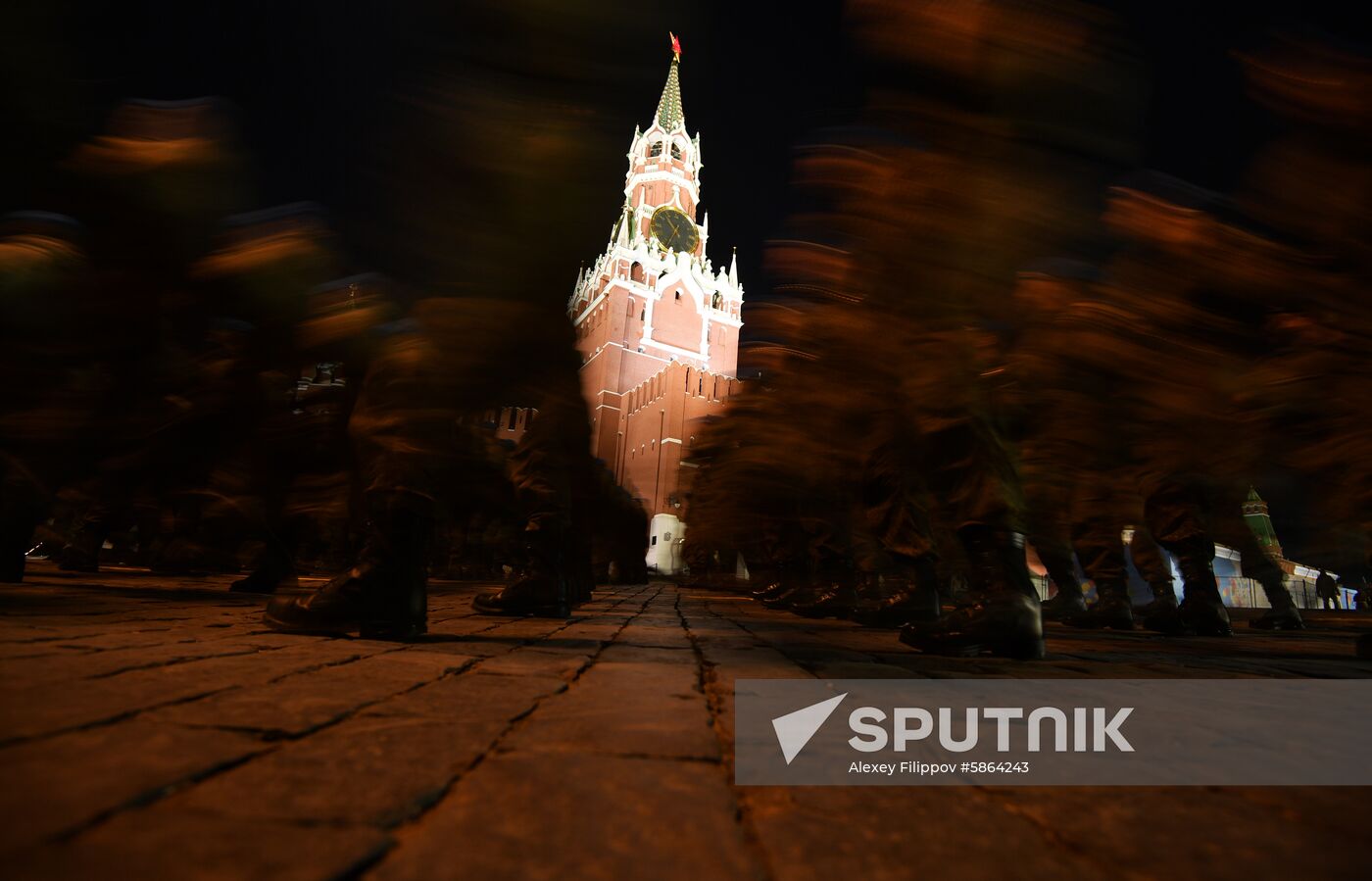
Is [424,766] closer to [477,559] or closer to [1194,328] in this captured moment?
[1194,328]

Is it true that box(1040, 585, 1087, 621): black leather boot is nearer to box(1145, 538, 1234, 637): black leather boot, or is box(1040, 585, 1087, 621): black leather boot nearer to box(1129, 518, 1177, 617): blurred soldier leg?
box(1129, 518, 1177, 617): blurred soldier leg

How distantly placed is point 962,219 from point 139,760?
372cm

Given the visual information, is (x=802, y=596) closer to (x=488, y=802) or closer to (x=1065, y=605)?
(x=1065, y=605)

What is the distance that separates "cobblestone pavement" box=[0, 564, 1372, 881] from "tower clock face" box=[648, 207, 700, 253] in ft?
226

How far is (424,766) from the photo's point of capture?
3.52ft

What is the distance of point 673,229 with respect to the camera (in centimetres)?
6912

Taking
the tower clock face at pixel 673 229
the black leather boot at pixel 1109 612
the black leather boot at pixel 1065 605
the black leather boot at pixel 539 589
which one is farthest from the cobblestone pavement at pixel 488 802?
the tower clock face at pixel 673 229

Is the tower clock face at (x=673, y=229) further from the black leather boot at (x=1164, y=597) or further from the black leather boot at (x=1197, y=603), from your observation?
the black leather boot at (x=1197, y=603)

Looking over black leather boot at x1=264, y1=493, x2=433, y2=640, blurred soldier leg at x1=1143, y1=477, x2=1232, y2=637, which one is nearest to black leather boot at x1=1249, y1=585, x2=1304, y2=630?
blurred soldier leg at x1=1143, y1=477, x2=1232, y2=637

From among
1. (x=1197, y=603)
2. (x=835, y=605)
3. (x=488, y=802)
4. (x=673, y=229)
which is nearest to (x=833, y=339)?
(x=835, y=605)

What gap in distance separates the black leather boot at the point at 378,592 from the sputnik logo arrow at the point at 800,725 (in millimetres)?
2083

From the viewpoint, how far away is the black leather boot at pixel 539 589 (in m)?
4.50

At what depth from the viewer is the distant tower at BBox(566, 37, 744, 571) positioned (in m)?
48.6

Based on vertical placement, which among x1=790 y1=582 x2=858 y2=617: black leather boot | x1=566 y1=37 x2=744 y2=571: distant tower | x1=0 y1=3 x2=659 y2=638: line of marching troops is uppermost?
x1=566 y1=37 x2=744 y2=571: distant tower
